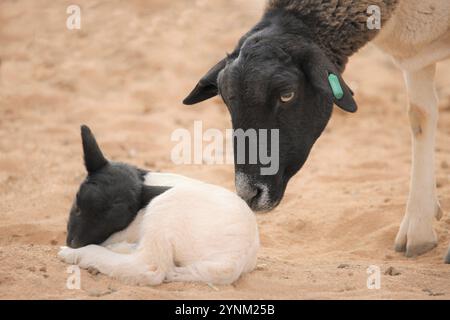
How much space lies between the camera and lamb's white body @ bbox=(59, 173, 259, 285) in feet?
15.1

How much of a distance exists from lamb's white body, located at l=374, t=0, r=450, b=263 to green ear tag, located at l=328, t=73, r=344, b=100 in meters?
0.99

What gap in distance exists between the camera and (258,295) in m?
4.57

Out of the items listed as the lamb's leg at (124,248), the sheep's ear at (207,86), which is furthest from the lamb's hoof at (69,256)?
the sheep's ear at (207,86)

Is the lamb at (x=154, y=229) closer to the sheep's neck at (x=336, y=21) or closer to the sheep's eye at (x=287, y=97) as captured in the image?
the sheep's eye at (x=287, y=97)

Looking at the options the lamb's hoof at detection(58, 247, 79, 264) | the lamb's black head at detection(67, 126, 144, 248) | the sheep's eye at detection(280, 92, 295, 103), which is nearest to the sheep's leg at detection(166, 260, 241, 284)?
the lamb's black head at detection(67, 126, 144, 248)

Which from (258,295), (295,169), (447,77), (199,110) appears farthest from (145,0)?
(258,295)

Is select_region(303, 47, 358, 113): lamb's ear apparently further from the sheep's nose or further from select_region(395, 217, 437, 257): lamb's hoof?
select_region(395, 217, 437, 257): lamb's hoof

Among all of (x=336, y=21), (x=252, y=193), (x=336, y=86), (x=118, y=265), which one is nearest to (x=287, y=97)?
(x=336, y=86)

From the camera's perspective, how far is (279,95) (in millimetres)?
5098

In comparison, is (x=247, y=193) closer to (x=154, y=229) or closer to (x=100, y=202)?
(x=154, y=229)

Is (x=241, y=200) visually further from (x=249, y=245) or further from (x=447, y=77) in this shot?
(x=447, y=77)

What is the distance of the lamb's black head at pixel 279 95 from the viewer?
505 centimetres

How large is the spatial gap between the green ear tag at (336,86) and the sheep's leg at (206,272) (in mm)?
1352

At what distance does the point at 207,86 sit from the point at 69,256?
5.49 feet
